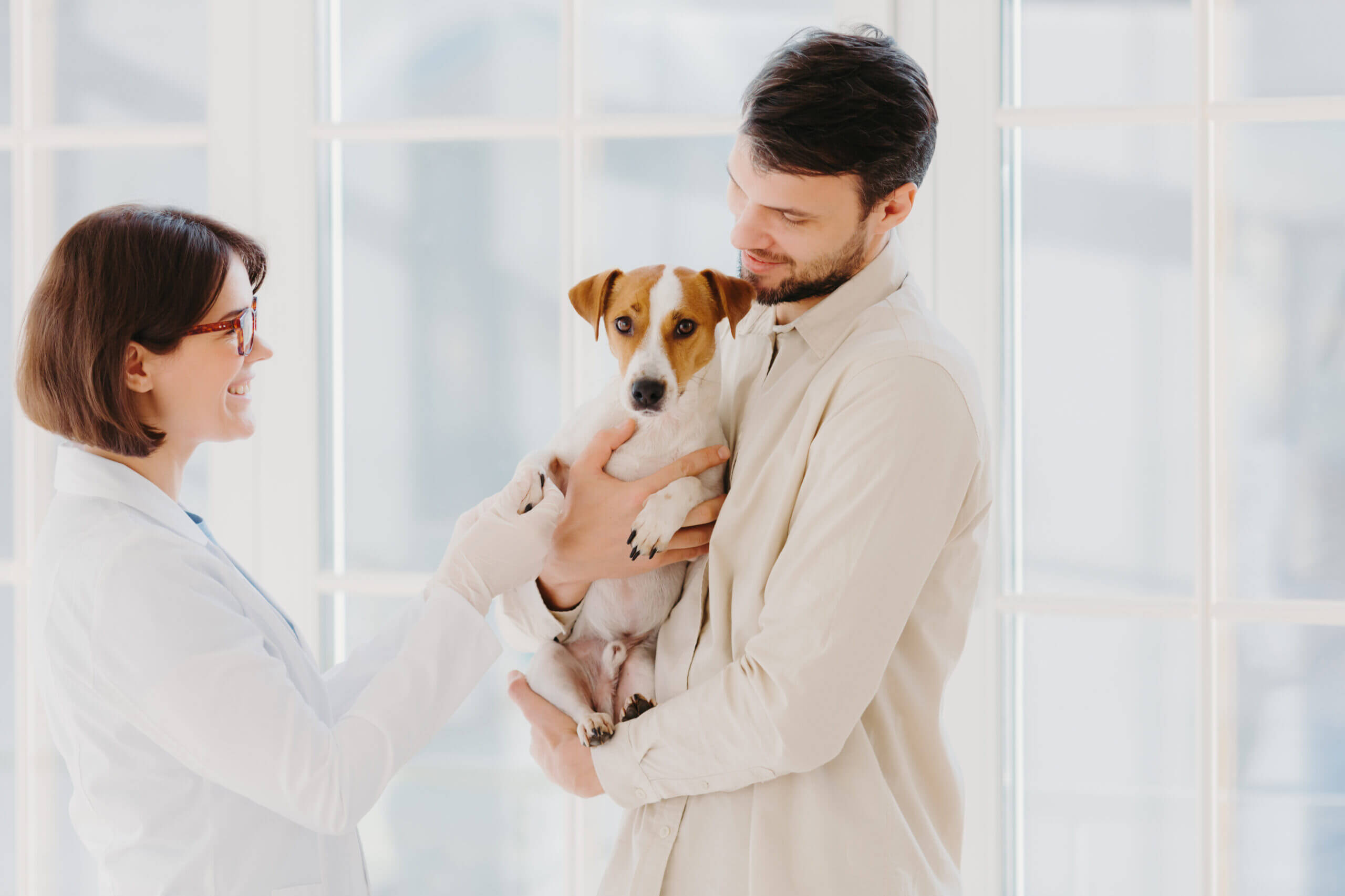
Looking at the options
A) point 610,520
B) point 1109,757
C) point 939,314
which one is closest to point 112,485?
point 610,520

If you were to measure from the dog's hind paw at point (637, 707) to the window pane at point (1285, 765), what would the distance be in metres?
1.22

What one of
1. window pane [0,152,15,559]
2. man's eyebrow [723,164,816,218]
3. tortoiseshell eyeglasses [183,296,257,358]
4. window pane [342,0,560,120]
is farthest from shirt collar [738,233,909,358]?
window pane [0,152,15,559]

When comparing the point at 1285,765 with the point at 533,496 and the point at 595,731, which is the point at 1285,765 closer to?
the point at 595,731

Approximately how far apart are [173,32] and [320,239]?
2.04 ft

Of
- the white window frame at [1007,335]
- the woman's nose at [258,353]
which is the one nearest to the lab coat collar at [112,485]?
the woman's nose at [258,353]

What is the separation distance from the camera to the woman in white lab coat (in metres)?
1.12

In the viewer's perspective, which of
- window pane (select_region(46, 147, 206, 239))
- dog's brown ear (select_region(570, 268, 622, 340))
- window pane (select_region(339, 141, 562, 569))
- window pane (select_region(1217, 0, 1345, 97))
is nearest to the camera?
dog's brown ear (select_region(570, 268, 622, 340))

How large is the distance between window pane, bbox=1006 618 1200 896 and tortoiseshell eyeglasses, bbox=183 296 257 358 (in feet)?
5.09

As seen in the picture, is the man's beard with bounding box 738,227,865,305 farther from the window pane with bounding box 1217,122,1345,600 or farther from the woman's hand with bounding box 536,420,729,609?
the window pane with bounding box 1217,122,1345,600

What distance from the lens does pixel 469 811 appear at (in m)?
2.16

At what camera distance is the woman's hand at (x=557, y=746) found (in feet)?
4.25

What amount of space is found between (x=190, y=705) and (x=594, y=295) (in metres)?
0.82

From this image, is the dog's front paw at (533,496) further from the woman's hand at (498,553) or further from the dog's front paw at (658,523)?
the dog's front paw at (658,523)

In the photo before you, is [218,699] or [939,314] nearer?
[218,699]
